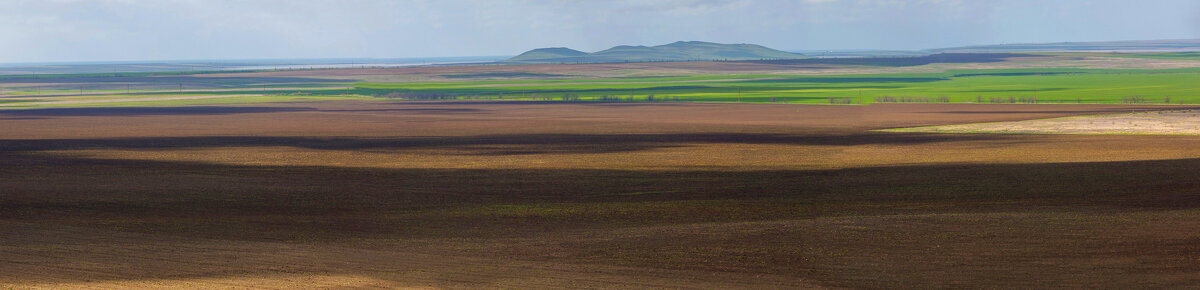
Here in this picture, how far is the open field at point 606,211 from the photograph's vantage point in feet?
68.2

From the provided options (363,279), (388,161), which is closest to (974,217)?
(363,279)

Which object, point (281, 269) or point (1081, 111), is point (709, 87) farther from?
point (281, 269)

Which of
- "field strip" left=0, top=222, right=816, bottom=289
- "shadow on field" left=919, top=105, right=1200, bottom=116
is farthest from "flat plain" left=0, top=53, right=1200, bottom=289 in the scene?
"shadow on field" left=919, top=105, right=1200, bottom=116

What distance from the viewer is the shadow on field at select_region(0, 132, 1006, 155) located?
50094 mm

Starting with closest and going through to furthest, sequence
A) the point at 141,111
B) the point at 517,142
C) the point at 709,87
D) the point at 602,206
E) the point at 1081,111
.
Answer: the point at 602,206 → the point at 517,142 → the point at 1081,111 → the point at 141,111 → the point at 709,87

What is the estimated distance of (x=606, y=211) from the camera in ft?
95.6

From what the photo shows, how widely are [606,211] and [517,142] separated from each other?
965 inches

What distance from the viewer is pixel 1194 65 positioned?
608 ft

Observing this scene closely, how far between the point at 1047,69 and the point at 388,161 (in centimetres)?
16506

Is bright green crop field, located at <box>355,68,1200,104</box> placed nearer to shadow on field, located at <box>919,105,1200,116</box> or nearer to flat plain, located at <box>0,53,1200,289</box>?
shadow on field, located at <box>919,105,1200,116</box>

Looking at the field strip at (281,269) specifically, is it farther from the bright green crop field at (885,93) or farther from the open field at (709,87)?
the open field at (709,87)

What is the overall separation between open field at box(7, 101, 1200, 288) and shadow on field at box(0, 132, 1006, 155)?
0.73ft

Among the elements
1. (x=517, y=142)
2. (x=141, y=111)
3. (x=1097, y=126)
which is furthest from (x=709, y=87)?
(x=517, y=142)

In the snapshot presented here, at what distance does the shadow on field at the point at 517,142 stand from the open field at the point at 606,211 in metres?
A: 0.22
